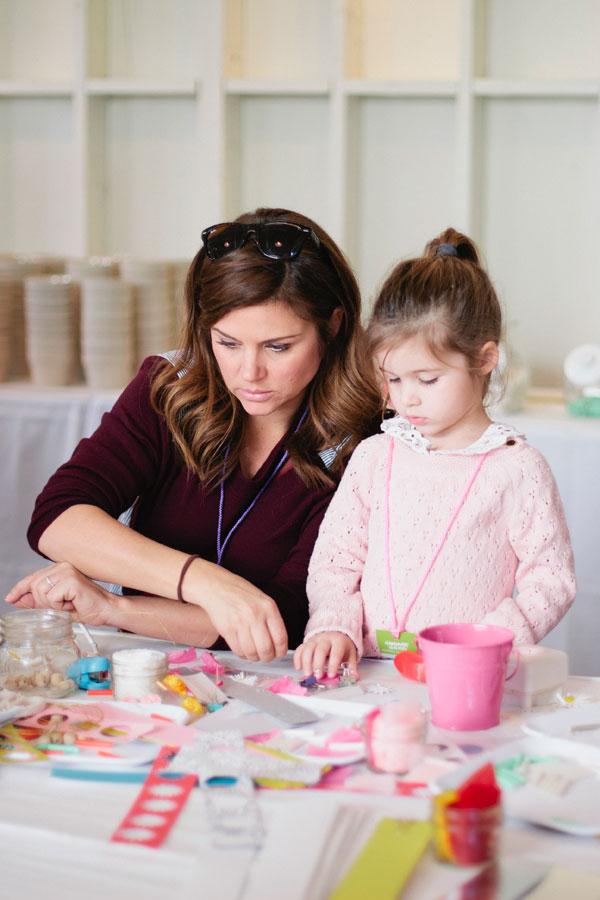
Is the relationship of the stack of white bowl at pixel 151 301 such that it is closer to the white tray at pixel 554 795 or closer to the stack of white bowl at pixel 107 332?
the stack of white bowl at pixel 107 332

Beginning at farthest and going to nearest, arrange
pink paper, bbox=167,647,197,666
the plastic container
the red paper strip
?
pink paper, bbox=167,647,197,666 → the plastic container → the red paper strip

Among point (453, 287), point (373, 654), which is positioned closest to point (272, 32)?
point (453, 287)

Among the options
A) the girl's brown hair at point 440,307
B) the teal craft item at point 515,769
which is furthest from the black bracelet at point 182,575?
the teal craft item at point 515,769

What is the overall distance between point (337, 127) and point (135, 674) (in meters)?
2.25

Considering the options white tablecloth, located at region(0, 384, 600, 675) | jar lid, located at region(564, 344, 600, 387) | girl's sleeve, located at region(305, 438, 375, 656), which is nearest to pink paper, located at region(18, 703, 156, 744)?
girl's sleeve, located at region(305, 438, 375, 656)

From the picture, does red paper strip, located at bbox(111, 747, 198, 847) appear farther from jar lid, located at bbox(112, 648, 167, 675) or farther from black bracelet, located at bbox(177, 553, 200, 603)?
black bracelet, located at bbox(177, 553, 200, 603)

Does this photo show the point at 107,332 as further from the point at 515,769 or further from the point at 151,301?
the point at 515,769

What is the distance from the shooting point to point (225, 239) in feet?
5.52

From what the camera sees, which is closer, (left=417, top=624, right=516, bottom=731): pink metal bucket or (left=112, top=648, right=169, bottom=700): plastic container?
(left=417, top=624, right=516, bottom=731): pink metal bucket

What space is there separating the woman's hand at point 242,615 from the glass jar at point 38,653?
0.19 metres

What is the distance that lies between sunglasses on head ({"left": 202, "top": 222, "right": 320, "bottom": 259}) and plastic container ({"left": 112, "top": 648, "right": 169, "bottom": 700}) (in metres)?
0.63

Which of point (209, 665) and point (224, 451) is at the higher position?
point (224, 451)

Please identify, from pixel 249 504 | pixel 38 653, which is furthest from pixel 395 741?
pixel 249 504

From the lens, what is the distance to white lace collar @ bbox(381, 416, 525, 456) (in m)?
1.56
